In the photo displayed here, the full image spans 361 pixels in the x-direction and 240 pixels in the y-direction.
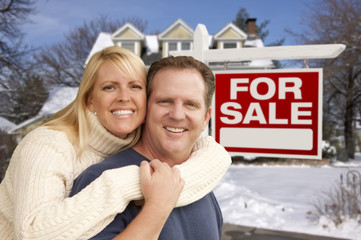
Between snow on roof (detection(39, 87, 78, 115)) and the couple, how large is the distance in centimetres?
2138

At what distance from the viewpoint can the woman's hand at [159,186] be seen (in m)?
1.22

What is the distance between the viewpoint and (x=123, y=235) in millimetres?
1141

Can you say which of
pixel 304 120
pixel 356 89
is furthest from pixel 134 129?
pixel 356 89

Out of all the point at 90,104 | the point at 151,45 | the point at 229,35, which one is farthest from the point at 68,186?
the point at 151,45

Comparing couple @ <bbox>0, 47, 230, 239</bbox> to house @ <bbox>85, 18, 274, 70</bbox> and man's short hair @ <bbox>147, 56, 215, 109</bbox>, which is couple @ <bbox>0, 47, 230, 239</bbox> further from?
house @ <bbox>85, 18, 274, 70</bbox>

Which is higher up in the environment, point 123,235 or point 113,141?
point 113,141

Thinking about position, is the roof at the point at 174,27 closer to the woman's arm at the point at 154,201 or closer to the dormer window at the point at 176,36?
the dormer window at the point at 176,36

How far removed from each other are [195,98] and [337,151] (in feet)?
65.2

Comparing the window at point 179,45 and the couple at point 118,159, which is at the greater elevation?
the window at point 179,45

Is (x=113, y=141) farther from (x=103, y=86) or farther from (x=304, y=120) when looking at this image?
(x=304, y=120)

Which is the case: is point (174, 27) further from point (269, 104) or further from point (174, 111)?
point (174, 111)

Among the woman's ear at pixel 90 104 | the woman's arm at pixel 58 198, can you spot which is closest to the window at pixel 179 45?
the woman's ear at pixel 90 104

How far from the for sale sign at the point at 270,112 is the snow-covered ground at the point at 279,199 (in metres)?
4.33

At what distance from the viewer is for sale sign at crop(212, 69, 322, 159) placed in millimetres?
2678
